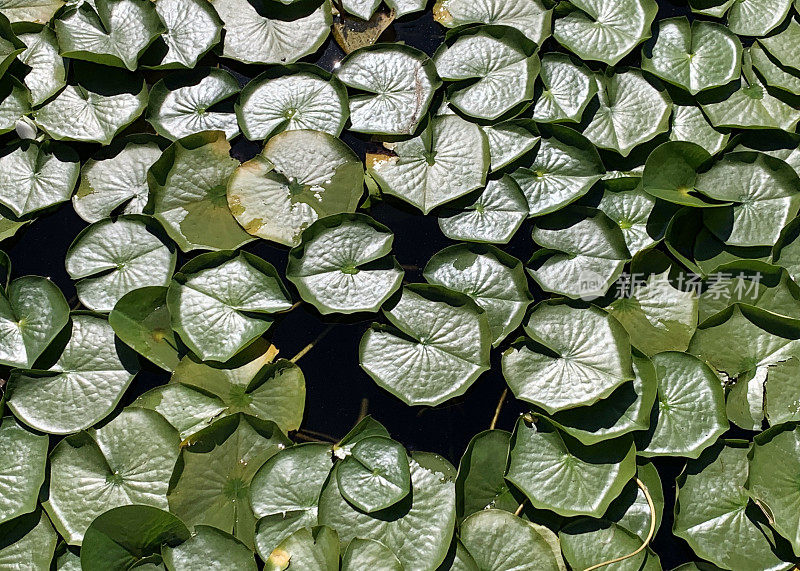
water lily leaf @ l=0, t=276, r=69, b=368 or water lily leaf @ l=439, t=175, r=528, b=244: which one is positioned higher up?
water lily leaf @ l=439, t=175, r=528, b=244

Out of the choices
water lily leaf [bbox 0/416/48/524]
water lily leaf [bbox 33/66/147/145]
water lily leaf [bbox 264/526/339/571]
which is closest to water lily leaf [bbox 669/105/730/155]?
water lily leaf [bbox 264/526/339/571]

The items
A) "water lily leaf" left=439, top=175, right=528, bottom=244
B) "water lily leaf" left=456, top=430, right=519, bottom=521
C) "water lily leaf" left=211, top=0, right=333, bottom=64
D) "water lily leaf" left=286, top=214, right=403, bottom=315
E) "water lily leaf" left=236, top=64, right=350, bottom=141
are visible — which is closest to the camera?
"water lily leaf" left=456, top=430, right=519, bottom=521

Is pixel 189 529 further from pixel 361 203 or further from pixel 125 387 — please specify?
pixel 361 203

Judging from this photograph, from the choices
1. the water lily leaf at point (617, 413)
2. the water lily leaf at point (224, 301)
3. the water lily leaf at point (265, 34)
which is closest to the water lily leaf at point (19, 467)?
the water lily leaf at point (224, 301)

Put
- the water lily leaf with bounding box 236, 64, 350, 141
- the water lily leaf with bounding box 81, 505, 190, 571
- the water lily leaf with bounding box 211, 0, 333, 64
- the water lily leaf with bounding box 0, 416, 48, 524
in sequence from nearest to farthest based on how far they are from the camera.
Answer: the water lily leaf with bounding box 81, 505, 190, 571 → the water lily leaf with bounding box 0, 416, 48, 524 → the water lily leaf with bounding box 236, 64, 350, 141 → the water lily leaf with bounding box 211, 0, 333, 64

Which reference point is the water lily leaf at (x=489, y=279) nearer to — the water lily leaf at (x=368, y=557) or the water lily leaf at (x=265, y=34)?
the water lily leaf at (x=368, y=557)

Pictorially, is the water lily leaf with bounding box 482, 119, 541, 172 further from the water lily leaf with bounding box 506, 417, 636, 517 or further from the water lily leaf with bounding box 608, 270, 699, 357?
the water lily leaf with bounding box 506, 417, 636, 517

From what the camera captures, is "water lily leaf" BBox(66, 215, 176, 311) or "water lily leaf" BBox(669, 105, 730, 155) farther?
"water lily leaf" BBox(669, 105, 730, 155)
